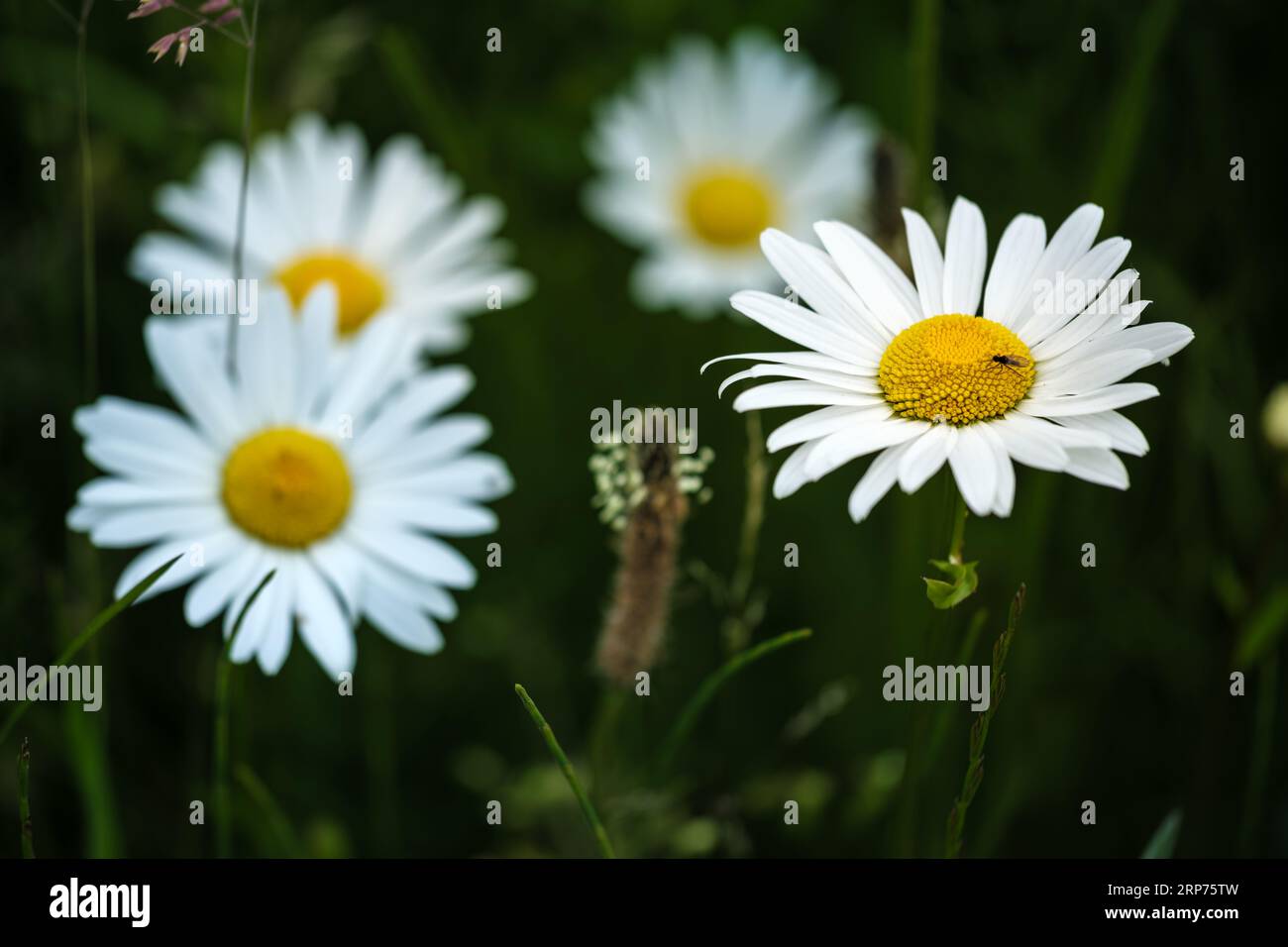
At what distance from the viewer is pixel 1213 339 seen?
8.45ft

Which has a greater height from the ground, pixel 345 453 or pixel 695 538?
pixel 345 453

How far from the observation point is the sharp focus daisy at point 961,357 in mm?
1283

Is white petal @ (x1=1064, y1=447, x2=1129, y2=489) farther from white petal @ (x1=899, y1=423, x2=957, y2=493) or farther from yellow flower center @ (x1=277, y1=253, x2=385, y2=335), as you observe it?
yellow flower center @ (x1=277, y1=253, x2=385, y2=335)

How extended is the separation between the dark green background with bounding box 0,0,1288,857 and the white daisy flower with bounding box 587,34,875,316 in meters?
0.25

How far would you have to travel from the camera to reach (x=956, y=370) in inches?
54.4

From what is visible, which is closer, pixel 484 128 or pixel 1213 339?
pixel 1213 339

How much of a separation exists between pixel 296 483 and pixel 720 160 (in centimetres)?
237

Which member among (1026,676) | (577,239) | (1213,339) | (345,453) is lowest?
(1026,676)

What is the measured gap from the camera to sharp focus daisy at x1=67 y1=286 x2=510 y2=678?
1731mm

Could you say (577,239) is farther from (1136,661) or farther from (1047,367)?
(1047,367)

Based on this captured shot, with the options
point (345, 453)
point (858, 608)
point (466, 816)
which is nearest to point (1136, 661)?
point (858, 608)

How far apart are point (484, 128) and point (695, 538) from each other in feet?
4.13

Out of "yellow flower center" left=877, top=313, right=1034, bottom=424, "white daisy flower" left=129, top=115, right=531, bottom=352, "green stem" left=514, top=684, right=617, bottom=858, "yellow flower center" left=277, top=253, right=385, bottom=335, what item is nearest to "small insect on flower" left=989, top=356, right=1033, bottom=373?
"yellow flower center" left=877, top=313, right=1034, bottom=424

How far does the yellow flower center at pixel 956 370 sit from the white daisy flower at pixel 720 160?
6.25 feet
